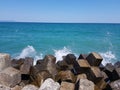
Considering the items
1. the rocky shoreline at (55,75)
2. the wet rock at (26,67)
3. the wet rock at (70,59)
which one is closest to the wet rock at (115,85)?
the rocky shoreline at (55,75)

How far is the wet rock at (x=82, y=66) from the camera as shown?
20.3ft

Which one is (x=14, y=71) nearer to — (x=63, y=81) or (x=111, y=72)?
(x=63, y=81)

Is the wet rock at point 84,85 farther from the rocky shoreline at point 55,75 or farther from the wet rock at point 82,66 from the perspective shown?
the wet rock at point 82,66

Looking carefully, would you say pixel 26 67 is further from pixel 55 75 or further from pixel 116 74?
pixel 116 74

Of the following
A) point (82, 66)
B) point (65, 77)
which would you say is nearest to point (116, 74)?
point (82, 66)

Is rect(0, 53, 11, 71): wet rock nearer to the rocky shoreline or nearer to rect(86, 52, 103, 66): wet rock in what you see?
the rocky shoreline

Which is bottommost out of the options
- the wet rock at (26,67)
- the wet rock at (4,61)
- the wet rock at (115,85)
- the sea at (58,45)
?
the sea at (58,45)

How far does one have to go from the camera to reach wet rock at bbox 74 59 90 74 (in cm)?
619

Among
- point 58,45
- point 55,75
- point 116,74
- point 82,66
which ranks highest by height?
point 82,66

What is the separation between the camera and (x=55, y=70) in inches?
246

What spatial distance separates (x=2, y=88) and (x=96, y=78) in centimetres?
202

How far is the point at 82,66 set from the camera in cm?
618

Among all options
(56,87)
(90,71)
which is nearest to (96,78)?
(90,71)

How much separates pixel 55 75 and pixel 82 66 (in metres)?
0.65
